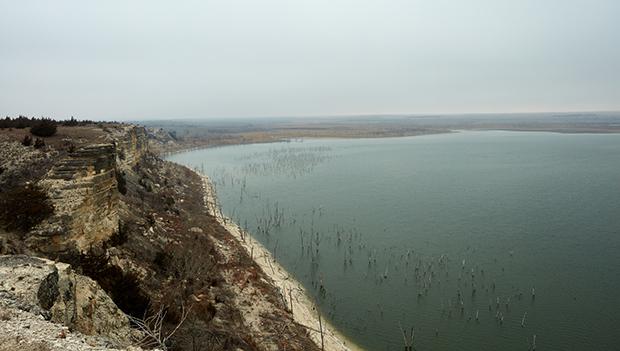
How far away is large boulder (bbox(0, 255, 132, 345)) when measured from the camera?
25.5 feet

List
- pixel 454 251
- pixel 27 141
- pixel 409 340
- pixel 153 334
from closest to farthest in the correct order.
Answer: pixel 153 334
pixel 27 141
pixel 409 340
pixel 454 251

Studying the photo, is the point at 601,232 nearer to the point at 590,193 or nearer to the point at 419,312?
the point at 590,193

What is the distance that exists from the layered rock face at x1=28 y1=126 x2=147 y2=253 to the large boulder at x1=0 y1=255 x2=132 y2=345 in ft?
13.6

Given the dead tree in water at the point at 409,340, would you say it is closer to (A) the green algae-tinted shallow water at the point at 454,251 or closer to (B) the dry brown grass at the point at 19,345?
(A) the green algae-tinted shallow water at the point at 454,251

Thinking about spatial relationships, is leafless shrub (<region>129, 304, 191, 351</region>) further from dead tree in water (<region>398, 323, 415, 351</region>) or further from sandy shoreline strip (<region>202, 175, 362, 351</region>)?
dead tree in water (<region>398, 323, 415, 351</region>)

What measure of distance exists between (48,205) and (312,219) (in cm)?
2652

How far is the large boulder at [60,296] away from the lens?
776 centimetres

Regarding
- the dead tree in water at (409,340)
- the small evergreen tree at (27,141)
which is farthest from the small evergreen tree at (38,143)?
the dead tree in water at (409,340)

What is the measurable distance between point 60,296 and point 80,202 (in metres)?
7.13

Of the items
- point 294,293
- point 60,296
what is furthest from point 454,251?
point 60,296

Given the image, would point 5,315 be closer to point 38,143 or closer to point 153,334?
point 153,334

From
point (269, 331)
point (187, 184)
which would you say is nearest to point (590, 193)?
point (269, 331)

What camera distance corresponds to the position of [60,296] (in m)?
8.48

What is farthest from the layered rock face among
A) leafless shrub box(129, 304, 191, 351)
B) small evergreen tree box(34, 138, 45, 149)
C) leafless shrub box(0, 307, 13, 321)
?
leafless shrub box(0, 307, 13, 321)
